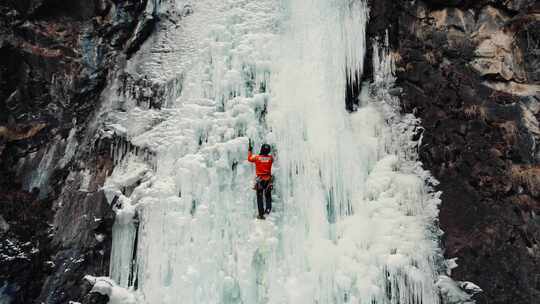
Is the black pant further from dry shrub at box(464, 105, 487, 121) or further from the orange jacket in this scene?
dry shrub at box(464, 105, 487, 121)

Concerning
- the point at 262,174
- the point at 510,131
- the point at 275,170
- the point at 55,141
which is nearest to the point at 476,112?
the point at 510,131

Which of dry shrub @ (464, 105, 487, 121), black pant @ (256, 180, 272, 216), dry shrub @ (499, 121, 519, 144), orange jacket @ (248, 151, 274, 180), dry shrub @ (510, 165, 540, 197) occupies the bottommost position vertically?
black pant @ (256, 180, 272, 216)

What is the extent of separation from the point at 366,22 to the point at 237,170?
2.74 meters

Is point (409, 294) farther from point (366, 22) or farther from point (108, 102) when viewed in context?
point (108, 102)

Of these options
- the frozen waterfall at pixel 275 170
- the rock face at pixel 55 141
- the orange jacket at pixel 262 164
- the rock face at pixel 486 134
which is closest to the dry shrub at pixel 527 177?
the rock face at pixel 486 134

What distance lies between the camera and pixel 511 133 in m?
5.16

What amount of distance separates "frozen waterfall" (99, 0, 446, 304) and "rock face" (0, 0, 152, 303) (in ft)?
0.99

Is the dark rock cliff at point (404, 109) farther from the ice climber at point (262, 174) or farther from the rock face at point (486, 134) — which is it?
the ice climber at point (262, 174)

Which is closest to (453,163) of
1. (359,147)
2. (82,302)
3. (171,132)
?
(359,147)

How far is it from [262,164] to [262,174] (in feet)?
0.40

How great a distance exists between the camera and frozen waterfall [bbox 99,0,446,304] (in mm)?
5422

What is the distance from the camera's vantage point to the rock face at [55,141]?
5699 millimetres

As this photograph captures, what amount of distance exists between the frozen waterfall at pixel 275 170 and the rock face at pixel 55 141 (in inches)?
11.9

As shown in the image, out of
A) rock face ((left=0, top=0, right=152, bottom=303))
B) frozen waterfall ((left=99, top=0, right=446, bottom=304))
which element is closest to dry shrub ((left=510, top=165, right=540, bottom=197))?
frozen waterfall ((left=99, top=0, right=446, bottom=304))
